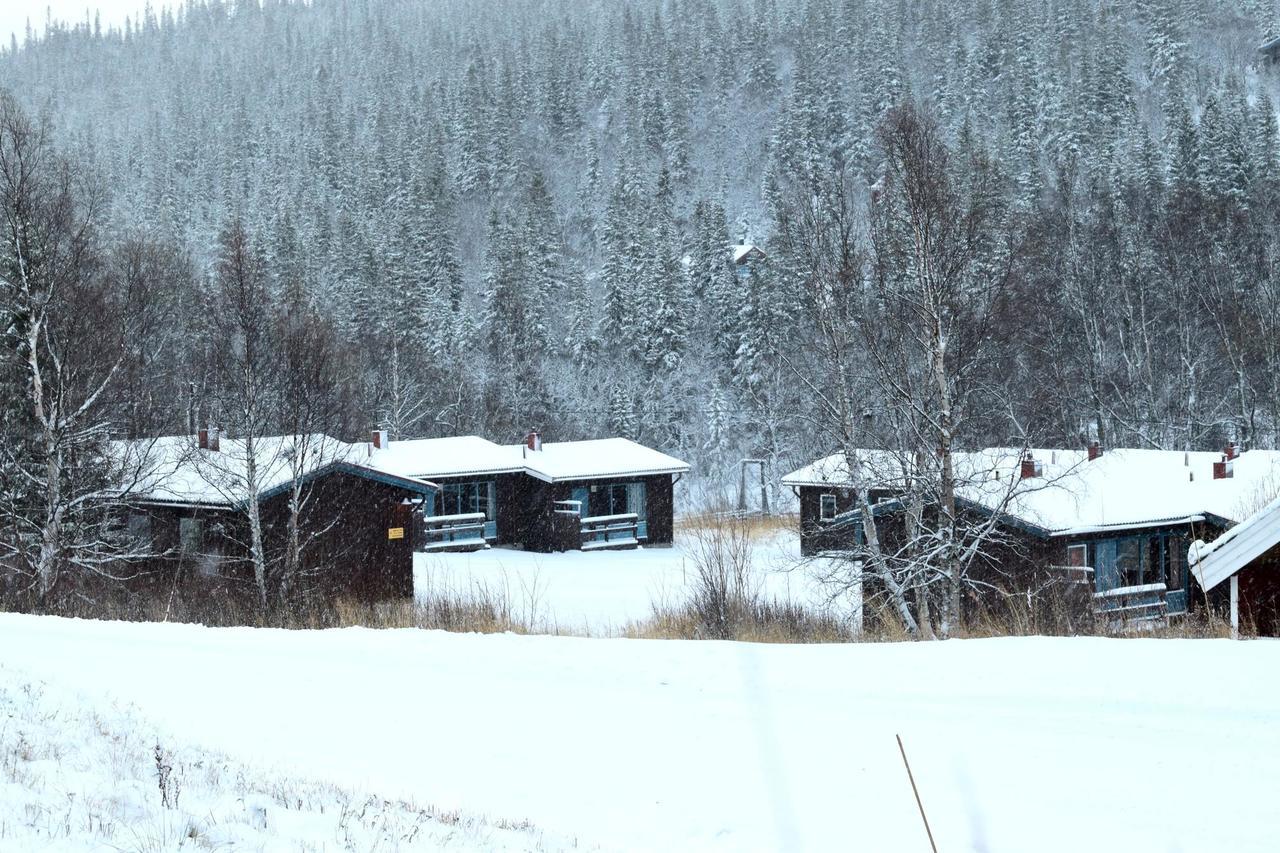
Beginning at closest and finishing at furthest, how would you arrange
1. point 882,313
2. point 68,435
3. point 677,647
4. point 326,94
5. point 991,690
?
point 991,690, point 677,647, point 882,313, point 68,435, point 326,94

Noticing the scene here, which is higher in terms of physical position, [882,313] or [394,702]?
[882,313]

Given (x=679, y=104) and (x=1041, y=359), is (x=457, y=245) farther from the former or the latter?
(x=1041, y=359)

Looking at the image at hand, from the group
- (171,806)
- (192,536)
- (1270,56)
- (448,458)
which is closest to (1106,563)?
(448,458)

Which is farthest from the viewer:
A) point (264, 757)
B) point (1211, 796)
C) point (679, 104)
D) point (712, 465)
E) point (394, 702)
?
point (679, 104)

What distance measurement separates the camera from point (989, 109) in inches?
3374

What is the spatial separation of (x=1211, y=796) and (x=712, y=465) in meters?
54.0

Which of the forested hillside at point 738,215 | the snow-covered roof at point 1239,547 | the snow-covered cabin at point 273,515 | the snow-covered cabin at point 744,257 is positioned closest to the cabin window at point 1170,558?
the forested hillside at point 738,215

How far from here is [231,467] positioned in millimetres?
23875

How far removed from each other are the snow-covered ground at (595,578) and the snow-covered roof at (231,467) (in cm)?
338

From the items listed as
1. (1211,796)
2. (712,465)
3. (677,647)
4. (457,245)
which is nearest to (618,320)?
(712,465)

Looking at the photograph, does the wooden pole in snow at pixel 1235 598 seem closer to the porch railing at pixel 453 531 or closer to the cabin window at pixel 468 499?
the porch railing at pixel 453 531

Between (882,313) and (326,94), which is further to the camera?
(326,94)

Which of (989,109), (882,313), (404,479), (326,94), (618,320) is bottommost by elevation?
(404,479)

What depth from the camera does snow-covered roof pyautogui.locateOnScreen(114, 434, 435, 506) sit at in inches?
855
